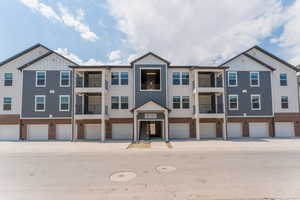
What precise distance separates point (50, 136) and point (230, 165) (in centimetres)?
1959

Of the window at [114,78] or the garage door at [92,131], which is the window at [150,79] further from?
the garage door at [92,131]

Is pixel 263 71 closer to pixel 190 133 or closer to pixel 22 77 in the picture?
pixel 190 133

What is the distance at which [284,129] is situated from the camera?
2072 cm

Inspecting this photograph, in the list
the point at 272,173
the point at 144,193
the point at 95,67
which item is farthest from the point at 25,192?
the point at 95,67

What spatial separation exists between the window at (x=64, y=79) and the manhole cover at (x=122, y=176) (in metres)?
16.6

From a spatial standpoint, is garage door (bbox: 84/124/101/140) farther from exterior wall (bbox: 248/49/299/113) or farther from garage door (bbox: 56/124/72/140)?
exterior wall (bbox: 248/49/299/113)

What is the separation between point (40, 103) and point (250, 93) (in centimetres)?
2637

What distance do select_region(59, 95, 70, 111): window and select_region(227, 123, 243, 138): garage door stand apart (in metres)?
20.2

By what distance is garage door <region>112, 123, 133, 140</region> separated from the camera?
65.0 ft

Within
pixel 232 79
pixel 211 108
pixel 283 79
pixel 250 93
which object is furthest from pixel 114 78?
pixel 283 79

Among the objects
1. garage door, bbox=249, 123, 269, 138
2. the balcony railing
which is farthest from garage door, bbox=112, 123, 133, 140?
garage door, bbox=249, 123, 269, 138

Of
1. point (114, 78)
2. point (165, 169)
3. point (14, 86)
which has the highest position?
point (114, 78)

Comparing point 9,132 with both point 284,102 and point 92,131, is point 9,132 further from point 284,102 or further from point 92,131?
point 284,102

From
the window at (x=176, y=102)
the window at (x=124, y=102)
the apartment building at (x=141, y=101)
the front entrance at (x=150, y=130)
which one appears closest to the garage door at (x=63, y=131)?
the apartment building at (x=141, y=101)
